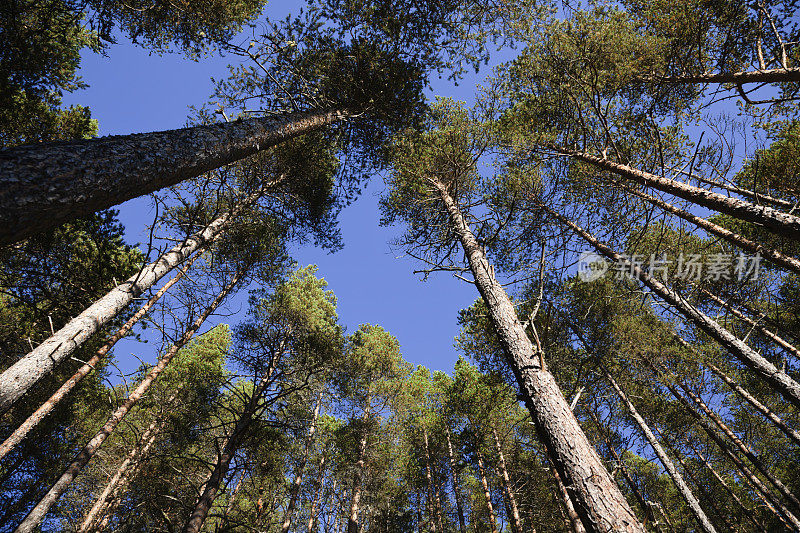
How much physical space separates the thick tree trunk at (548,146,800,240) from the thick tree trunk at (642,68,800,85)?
1.85m

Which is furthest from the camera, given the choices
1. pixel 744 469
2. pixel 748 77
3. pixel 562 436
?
pixel 744 469

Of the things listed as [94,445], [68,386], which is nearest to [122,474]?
[94,445]

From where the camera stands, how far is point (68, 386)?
644cm

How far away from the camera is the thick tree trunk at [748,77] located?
4.83m

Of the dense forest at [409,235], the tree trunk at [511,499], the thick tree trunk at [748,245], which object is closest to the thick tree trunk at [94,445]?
the dense forest at [409,235]

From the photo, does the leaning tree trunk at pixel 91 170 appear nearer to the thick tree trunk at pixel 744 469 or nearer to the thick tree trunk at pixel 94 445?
the thick tree trunk at pixel 94 445

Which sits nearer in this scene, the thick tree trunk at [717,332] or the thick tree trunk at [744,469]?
the thick tree trunk at [717,332]

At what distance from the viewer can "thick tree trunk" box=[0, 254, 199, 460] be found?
18.0 feet

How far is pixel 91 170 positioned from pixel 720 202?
7551mm

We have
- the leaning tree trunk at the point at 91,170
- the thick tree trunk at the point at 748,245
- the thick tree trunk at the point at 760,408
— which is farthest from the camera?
the thick tree trunk at the point at 760,408

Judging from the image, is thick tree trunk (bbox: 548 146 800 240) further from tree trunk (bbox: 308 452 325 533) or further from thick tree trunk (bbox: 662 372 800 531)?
tree trunk (bbox: 308 452 325 533)

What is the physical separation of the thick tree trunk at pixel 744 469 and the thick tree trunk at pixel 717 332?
5.00 meters

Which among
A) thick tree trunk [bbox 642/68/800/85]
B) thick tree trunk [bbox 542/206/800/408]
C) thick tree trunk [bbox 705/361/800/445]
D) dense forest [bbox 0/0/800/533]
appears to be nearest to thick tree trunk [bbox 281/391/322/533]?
dense forest [bbox 0/0/800/533]

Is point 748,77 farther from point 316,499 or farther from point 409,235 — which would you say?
point 316,499
